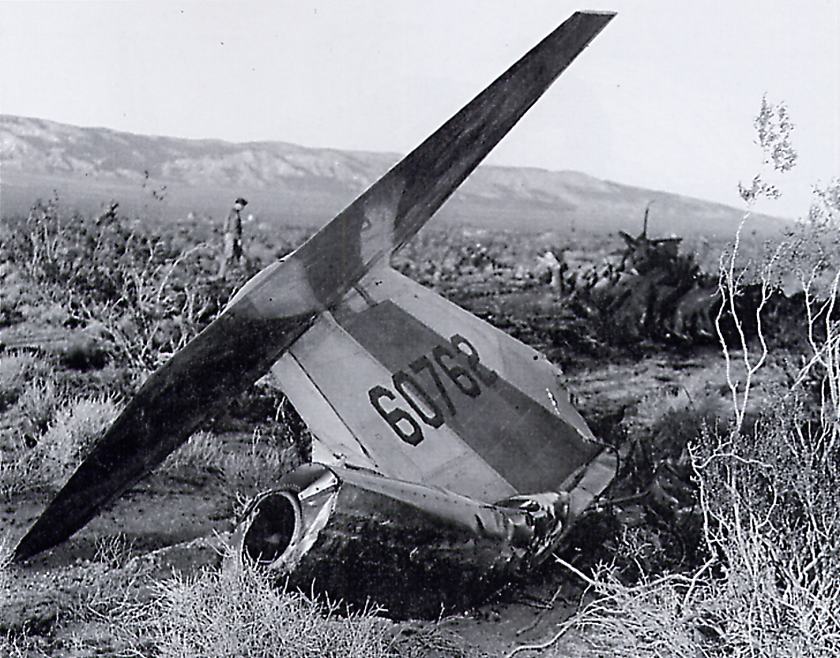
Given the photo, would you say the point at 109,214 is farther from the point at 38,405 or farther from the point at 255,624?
the point at 255,624

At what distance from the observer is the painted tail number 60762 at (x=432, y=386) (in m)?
3.92

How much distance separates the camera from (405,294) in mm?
4238

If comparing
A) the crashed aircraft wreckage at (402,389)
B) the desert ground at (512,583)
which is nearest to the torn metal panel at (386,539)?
the crashed aircraft wreckage at (402,389)

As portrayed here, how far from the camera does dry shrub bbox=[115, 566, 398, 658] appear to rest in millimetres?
3199

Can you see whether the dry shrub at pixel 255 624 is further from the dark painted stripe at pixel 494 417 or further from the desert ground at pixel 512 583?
the dark painted stripe at pixel 494 417

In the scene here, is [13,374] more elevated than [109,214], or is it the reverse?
[109,214]

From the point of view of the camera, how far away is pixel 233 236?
493 centimetres

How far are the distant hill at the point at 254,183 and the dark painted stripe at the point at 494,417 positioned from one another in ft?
3.16

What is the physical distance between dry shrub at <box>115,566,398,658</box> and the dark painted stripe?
91cm

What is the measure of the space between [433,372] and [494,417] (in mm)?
337

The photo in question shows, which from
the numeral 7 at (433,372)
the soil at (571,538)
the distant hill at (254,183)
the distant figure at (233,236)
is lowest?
the soil at (571,538)

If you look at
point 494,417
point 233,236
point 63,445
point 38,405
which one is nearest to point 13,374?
point 38,405

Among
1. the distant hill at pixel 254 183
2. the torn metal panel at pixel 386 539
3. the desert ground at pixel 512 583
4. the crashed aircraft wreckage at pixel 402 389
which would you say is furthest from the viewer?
the distant hill at pixel 254 183

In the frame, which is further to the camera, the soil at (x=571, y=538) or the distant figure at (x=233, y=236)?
the distant figure at (x=233, y=236)
